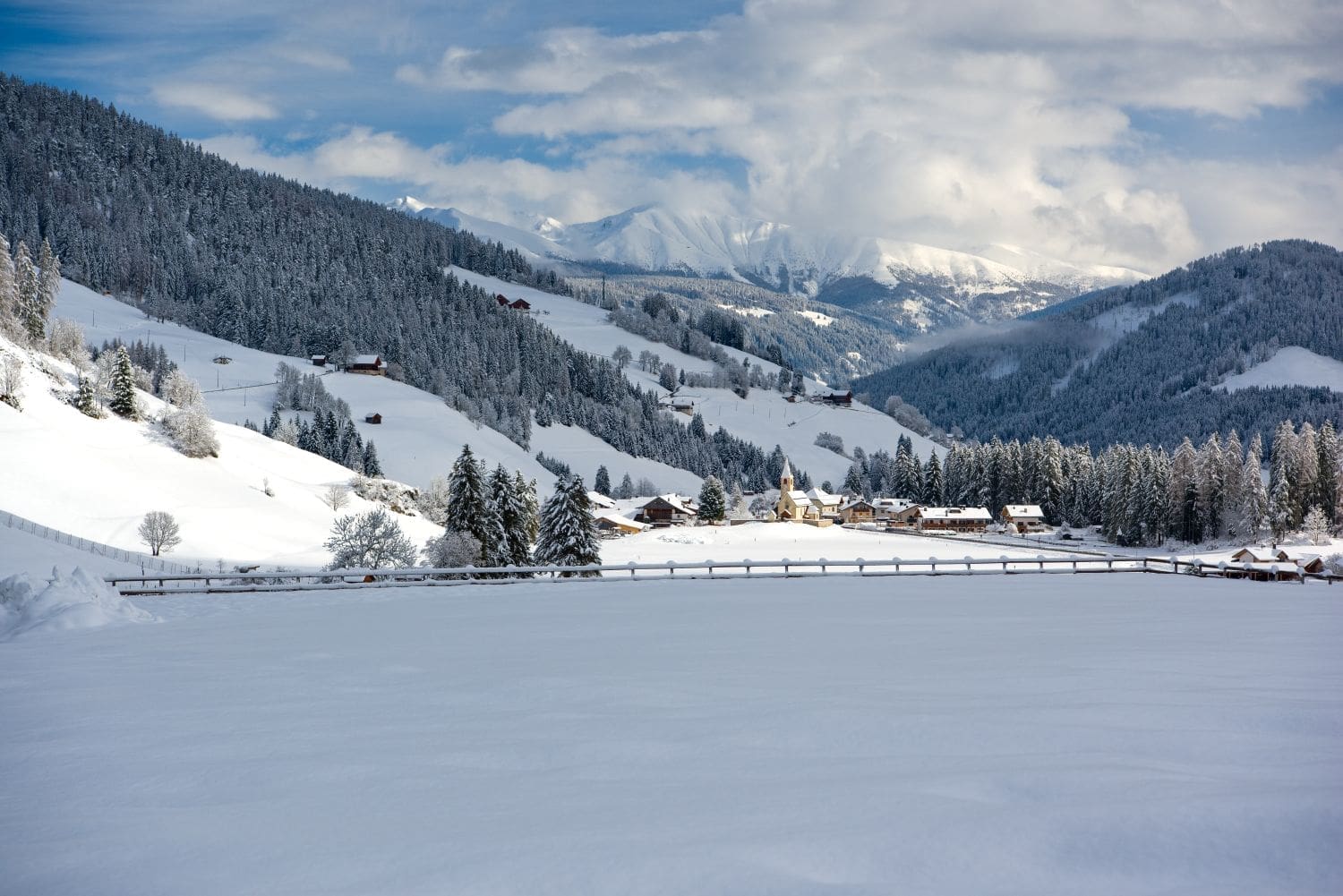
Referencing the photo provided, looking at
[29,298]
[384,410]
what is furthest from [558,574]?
[384,410]

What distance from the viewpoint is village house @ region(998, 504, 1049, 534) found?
363 ft

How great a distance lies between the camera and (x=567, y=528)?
44.2 meters

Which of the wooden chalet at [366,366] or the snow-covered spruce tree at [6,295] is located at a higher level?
the wooden chalet at [366,366]

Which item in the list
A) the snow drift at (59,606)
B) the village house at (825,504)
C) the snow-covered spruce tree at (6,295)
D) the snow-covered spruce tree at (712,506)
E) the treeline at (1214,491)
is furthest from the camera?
the village house at (825,504)

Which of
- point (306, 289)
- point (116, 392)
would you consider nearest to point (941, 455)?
point (306, 289)

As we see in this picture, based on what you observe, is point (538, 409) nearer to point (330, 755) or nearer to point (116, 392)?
point (116, 392)

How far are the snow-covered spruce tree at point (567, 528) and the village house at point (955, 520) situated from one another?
75808 mm

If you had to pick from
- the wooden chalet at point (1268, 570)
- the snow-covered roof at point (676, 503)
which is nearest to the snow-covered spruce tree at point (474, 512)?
the wooden chalet at point (1268, 570)

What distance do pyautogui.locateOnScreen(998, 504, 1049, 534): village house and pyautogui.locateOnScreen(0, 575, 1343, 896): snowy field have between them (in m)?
97.6

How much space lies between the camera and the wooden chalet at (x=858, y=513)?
407ft

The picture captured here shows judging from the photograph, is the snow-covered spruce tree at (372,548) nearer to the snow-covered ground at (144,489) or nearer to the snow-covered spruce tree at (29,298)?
the snow-covered ground at (144,489)

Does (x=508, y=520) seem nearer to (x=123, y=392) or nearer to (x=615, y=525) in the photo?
(x=123, y=392)

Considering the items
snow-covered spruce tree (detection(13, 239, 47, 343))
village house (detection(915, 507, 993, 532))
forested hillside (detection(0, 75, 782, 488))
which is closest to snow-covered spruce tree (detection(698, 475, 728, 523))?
village house (detection(915, 507, 993, 532))

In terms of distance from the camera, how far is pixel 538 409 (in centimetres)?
16900
